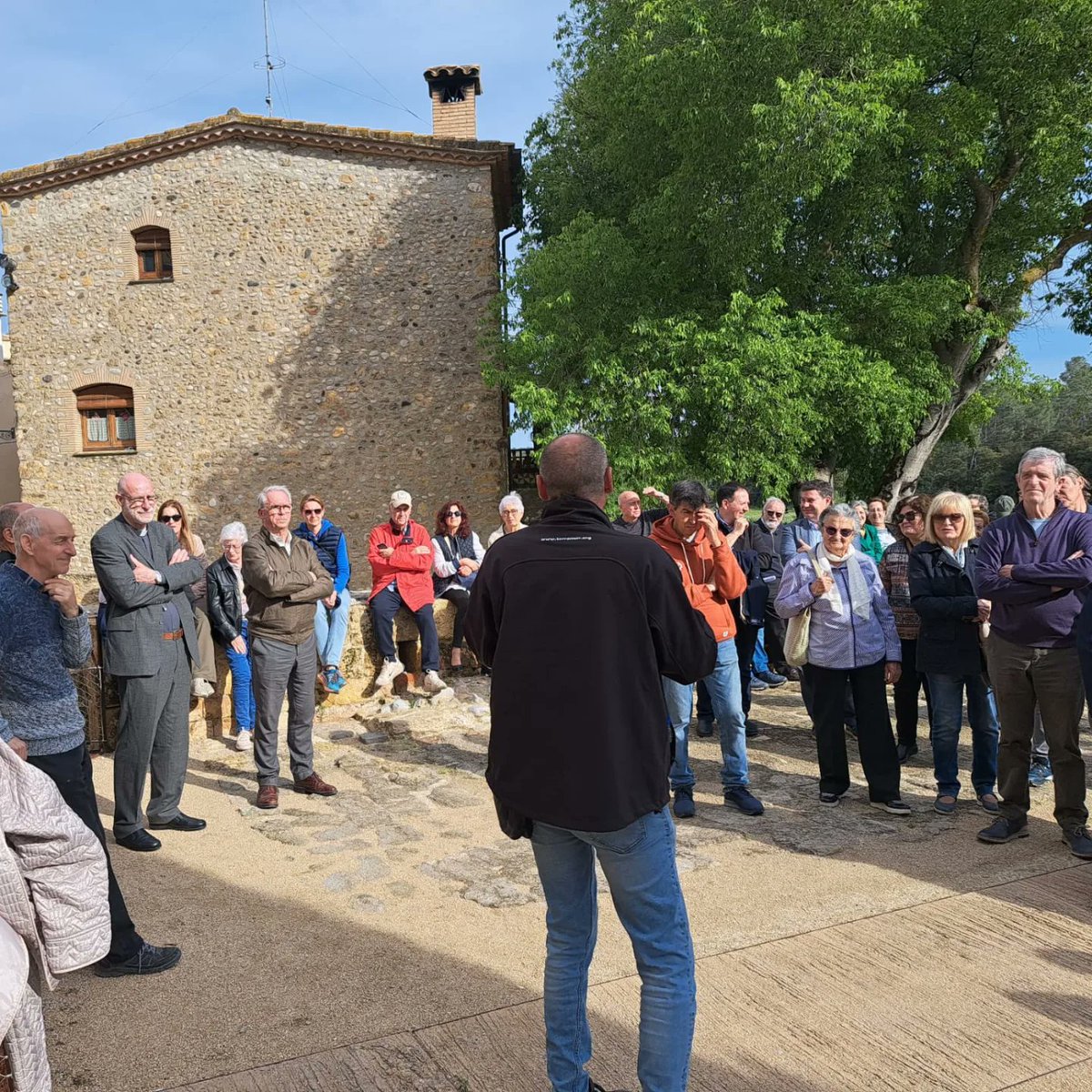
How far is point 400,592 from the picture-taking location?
7.66m

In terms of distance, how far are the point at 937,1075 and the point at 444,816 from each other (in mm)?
3108

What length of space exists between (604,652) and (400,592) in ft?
17.8

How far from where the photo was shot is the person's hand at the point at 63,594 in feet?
11.0

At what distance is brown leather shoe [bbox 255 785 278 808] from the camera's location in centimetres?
539

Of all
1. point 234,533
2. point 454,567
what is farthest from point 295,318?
point 234,533

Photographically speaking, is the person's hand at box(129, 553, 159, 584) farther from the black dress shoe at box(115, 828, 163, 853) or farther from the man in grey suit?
the black dress shoe at box(115, 828, 163, 853)

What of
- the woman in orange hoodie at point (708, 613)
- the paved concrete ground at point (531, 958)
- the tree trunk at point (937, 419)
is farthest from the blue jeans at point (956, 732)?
the tree trunk at point (937, 419)

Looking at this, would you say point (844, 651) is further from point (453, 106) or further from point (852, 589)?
point (453, 106)

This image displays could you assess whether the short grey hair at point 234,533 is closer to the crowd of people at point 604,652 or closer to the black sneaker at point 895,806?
the crowd of people at point 604,652

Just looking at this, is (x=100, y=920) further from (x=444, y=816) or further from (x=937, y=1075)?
(x=444, y=816)

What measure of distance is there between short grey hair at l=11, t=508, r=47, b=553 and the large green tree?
9.65 meters

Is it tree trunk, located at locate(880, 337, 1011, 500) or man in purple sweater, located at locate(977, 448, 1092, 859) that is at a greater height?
tree trunk, located at locate(880, 337, 1011, 500)

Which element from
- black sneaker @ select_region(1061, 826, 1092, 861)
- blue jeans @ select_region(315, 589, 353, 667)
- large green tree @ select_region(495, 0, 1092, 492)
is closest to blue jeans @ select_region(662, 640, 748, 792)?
black sneaker @ select_region(1061, 826, 1092, 861)

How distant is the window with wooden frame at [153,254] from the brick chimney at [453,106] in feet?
18.6
